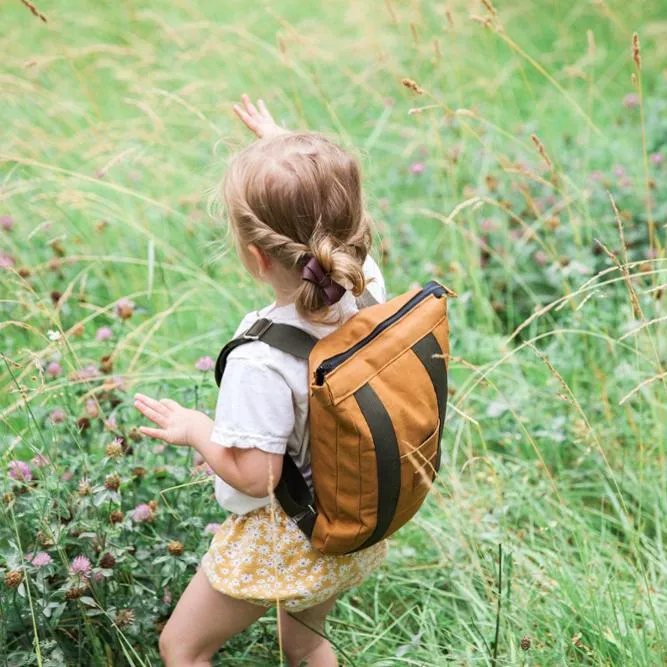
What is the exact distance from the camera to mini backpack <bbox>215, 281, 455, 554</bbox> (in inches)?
69.5

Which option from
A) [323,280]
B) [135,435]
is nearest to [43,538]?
[135,435]

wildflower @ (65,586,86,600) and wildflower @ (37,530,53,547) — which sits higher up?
wildflower @ (37,530,53,547)

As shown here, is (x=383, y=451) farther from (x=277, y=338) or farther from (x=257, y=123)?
(x=257, y=123)

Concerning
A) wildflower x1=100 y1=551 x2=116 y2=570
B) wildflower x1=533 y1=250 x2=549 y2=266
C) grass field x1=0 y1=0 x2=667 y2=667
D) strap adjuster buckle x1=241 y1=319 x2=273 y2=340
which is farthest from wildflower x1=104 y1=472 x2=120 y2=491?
wildflower x1=533 y1=250 x2=549 y2=266

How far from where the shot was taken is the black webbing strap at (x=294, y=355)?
183 cm

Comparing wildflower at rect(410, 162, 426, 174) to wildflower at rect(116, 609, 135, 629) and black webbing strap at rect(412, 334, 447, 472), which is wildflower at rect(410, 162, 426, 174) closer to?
black webbing strap at rect(412, 334, 447, 472)

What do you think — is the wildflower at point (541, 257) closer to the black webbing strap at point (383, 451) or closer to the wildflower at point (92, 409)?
the wildflower at point (92, 409)

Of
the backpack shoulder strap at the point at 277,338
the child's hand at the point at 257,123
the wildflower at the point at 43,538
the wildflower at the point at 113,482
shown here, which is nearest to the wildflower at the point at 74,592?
the wildflower at the point at 43,538

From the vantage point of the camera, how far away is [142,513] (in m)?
2.25

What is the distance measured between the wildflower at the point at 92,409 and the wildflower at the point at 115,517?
373 millimetres

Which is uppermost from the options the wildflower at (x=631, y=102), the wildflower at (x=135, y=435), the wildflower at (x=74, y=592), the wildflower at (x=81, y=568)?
the wildflower at (x=135, y=435)

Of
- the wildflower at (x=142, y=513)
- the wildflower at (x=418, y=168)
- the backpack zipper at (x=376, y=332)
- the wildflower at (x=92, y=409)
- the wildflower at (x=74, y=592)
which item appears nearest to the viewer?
the backpack zipper at (x=376, y=332)

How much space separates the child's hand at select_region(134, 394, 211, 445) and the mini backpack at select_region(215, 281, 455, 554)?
0.10m

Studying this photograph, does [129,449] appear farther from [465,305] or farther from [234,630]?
[465,305]
